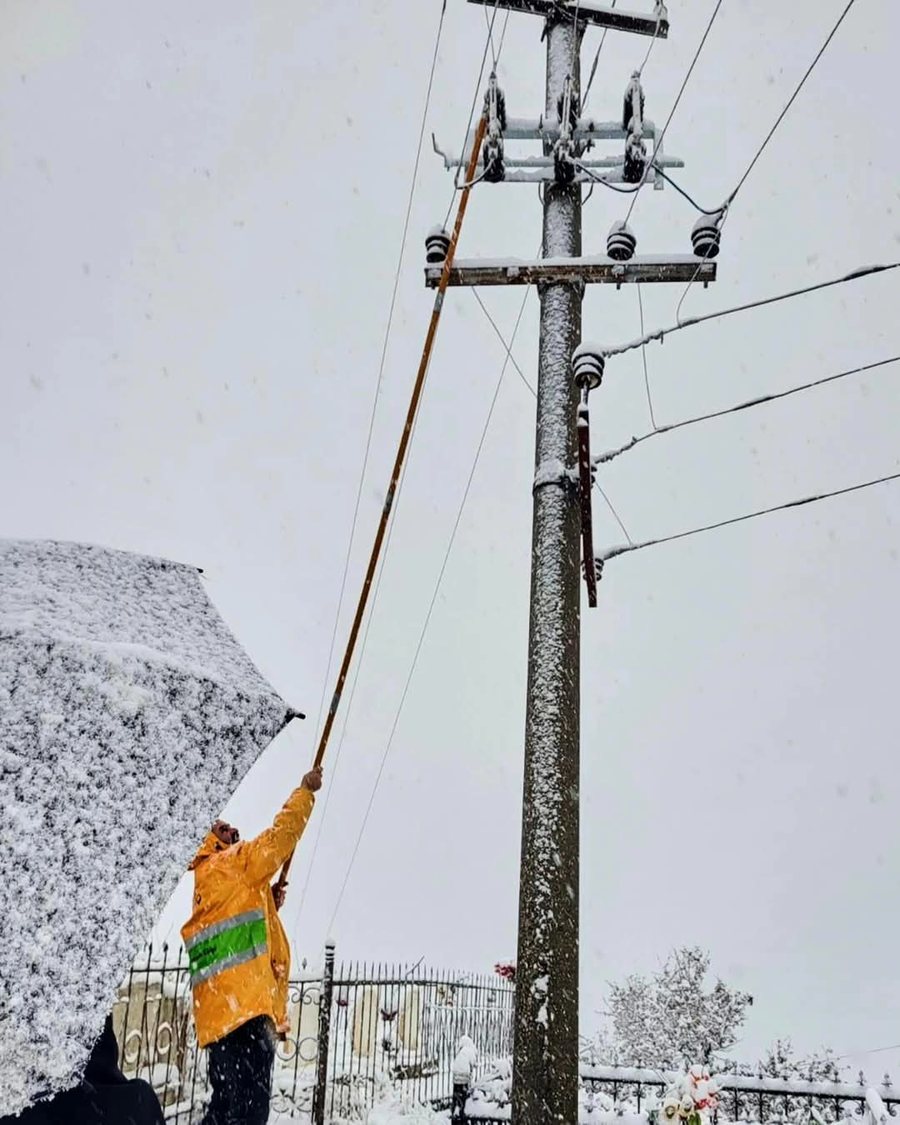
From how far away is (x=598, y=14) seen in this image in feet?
24.1

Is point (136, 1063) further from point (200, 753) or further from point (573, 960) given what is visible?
point (200, 753)

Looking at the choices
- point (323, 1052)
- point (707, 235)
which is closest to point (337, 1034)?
point (323, 1052)

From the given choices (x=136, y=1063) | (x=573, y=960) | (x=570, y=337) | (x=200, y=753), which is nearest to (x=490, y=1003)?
(x=136, y=1063)

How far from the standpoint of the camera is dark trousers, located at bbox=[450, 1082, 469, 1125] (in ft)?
22.1

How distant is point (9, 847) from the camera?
5.65 feet

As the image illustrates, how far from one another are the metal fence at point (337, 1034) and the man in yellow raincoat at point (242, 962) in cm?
40

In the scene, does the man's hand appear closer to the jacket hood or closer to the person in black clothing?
the jacket hood

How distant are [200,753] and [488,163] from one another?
5.76m

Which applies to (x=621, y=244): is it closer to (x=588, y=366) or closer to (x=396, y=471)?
(x=588, y=366)

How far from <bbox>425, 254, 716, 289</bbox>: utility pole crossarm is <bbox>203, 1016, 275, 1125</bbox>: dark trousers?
4597mm

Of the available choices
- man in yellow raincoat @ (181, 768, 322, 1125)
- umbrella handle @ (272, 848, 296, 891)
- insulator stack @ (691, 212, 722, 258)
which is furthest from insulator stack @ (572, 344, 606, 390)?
umbrella handle @ (272, 848, 296, 891)

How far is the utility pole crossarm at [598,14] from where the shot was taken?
707 centimetres

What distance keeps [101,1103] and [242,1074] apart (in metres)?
2.04

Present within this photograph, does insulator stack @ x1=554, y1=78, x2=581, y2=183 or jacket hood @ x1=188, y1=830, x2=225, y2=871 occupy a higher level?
insulator stack @ x1=554, y1=78, x2=581, y2=183
